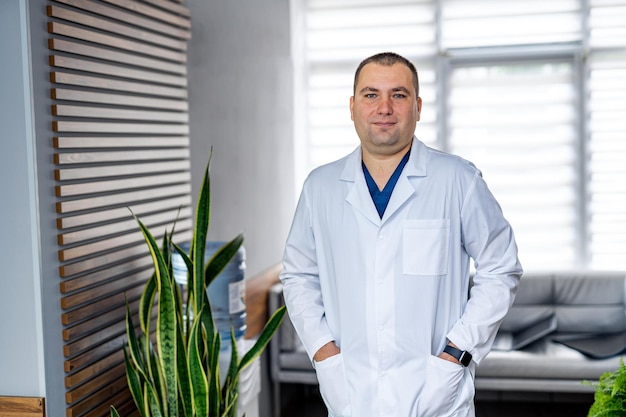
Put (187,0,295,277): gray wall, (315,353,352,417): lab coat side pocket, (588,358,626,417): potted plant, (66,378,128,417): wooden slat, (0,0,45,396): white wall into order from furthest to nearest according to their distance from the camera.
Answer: (187,0,295,277): gray wall < (66,378,128,417): wooden slat < (0,0,45,396): white wall < (315,353,352,417): lab coat side pocket < (588,358,626,417): potted plant

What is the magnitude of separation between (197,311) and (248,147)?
184 centimetres

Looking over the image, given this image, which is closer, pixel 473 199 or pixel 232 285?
pixel 473 199

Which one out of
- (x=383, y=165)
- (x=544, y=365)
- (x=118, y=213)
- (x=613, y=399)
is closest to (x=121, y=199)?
(x=118, y=213)

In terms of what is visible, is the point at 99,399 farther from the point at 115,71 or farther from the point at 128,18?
the point at 128,18

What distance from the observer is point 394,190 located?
91.4 inches

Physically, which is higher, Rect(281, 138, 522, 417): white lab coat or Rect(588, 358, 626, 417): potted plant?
Rect(281, 138, 522, 417): white lab coat

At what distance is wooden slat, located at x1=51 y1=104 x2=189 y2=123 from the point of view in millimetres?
2652

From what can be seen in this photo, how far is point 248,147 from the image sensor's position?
4.57 metres

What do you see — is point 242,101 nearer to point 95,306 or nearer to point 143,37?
point 143,37

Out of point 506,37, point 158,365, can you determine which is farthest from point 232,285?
point 506,37

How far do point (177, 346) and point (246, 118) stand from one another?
201 cm

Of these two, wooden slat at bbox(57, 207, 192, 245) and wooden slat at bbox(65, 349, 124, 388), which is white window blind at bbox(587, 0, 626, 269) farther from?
wooden slat at bbox(65, 349, 124, 388)

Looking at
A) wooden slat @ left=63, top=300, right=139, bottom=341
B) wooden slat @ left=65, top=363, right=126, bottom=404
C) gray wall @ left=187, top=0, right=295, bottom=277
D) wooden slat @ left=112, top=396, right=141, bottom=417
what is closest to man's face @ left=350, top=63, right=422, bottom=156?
wooden slat @ left=63, top=300, right=139, bottom=341

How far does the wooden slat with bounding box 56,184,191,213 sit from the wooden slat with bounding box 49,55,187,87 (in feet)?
1.49
